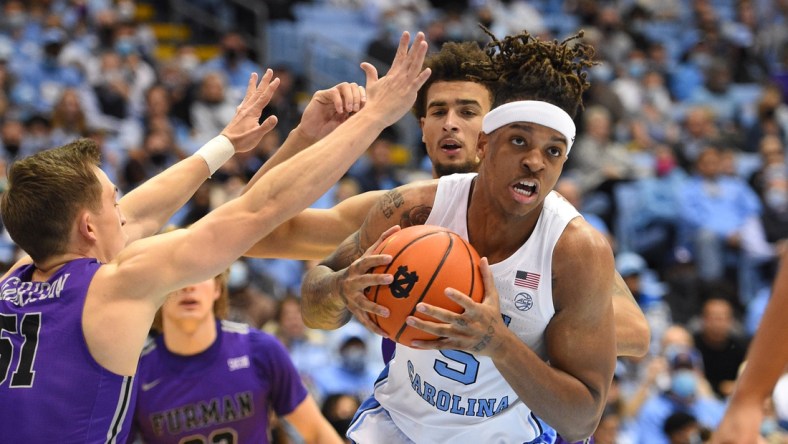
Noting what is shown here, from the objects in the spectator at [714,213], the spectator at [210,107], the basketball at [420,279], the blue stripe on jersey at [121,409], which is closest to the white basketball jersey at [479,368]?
the basketball at [420,279]

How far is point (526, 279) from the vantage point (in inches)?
151

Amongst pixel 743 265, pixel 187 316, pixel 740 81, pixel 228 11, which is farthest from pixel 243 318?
pixel 740 81

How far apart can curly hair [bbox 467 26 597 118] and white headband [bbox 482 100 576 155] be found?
0.07m

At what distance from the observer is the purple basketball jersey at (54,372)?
3.60m

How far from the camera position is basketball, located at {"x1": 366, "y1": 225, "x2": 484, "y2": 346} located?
11.7ft

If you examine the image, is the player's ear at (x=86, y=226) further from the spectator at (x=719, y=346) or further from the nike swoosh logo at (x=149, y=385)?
the spectator at (x=719, y=346)

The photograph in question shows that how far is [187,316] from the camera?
5270mm

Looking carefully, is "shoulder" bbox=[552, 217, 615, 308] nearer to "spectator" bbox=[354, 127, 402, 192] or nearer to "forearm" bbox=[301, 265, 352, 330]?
"forearm" bbox=[301, 265, 352, 330]

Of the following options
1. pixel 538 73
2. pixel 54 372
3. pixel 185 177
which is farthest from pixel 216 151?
pixel 538 73

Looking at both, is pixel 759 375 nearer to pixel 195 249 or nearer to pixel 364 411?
pixel 195 249

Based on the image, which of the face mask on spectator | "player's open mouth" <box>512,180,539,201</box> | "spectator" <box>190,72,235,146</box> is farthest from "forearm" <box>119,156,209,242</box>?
"spectator" <box>190,72,235,146</box>

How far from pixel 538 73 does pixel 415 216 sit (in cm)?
70

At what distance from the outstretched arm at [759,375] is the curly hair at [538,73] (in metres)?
1.59

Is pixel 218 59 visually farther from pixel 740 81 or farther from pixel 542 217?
pixel 542 217
